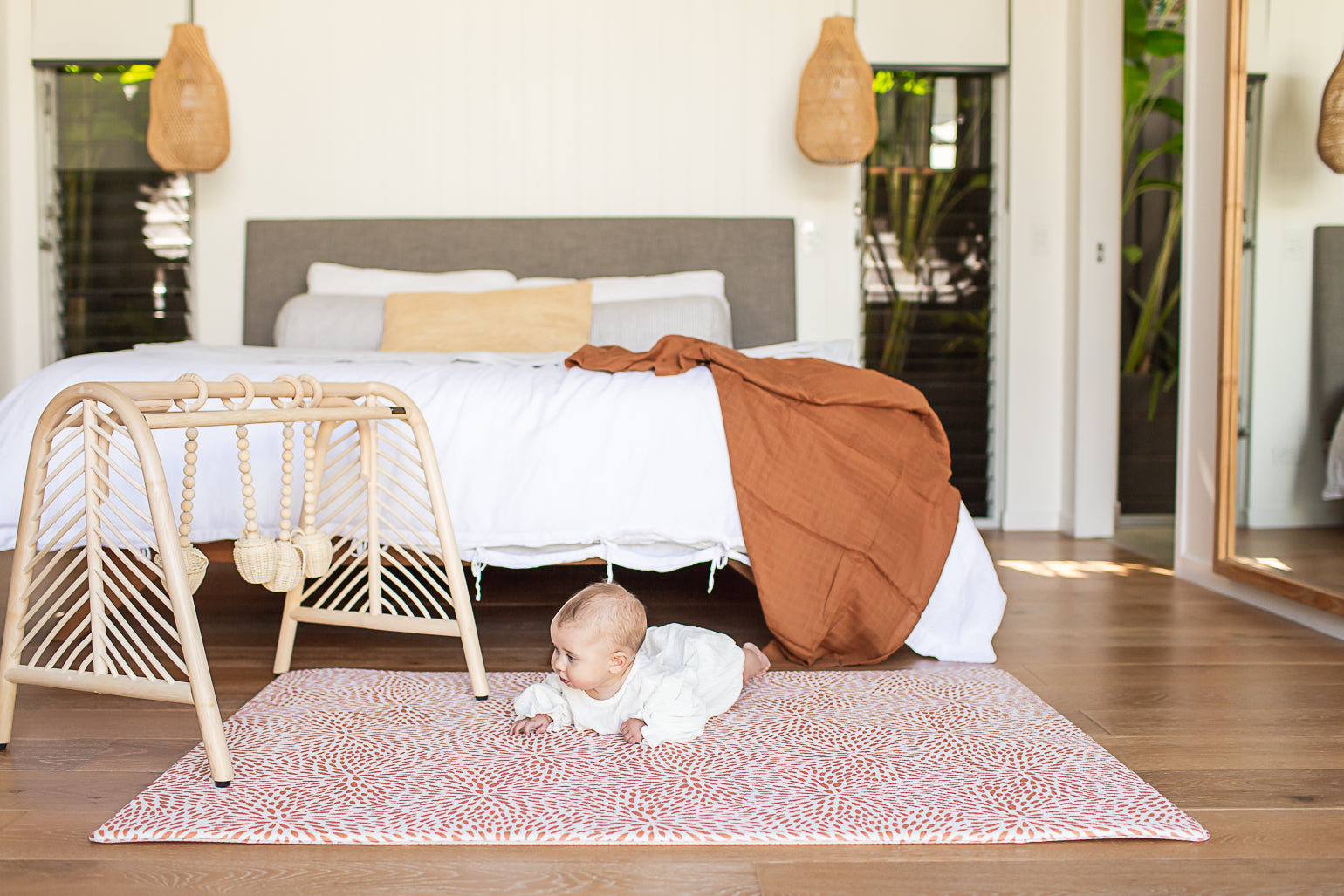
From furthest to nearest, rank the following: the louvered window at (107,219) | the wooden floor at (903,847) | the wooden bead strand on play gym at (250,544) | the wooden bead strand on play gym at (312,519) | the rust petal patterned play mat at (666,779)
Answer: the louvered window at (107,219)
the wooden bead strand on play gym at (312,519)
the wooden bead strand on play gym at (250,544)
the rust petal patterned play mat at (666,779)
the wooden floor at (903,847)

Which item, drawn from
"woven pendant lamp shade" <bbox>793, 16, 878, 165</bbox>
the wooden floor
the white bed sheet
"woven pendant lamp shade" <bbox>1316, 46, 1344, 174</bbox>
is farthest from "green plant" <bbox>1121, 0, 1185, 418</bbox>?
the wooden floor

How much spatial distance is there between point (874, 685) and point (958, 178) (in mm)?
2991

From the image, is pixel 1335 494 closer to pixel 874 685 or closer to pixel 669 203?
pixel 874 685

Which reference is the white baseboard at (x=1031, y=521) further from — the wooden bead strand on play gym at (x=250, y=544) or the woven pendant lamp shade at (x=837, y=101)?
the wooden bead strand on play gym at (x=250, y=544)

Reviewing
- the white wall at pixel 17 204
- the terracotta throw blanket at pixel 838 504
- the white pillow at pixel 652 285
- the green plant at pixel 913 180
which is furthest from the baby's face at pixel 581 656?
the white wall at pixel 17 204

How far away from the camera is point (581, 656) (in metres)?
1.70

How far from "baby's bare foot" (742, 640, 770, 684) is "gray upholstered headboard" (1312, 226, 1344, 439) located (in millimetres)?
1565

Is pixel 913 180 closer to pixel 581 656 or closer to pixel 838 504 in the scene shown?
pixel 838 504

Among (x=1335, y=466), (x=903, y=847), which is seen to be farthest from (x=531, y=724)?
(x=1335, y=466)

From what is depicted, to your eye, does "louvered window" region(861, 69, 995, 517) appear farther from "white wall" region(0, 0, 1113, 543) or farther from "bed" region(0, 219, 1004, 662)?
"bed" region(0, 219, 1004, 662)

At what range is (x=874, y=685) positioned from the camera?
6.85 feet

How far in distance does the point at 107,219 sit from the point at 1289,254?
4.44 meters

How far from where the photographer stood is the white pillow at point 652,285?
409 centimetres

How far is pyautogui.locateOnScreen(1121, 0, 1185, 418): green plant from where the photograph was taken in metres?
4.31
